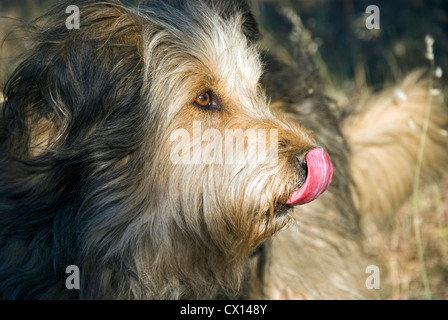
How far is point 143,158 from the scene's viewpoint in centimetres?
250

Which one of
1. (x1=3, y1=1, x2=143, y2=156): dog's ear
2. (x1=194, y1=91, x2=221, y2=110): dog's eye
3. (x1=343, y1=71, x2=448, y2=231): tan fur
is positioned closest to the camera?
(x1=3, y1=1, x2=143, y2=156): dog's ear

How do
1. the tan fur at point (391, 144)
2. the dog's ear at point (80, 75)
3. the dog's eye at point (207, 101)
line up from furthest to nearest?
the tan fur at point (391, 144) → the dog's eye at point (207, 101) → the dog's ear at point (80, 75)

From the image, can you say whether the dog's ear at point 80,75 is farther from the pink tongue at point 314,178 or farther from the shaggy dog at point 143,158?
the pink tongue at point 314,178

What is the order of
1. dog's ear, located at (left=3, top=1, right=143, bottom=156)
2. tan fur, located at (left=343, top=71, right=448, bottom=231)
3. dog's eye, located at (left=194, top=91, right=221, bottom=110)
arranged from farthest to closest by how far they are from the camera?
tan fur, located at (left=343, top=71, right=448, bottom=231) < dog's eye, located at (left=194, top=91, right=221, bottom=110) < dog's ear, located at (left=3, top=1, right=143, bottom=156)

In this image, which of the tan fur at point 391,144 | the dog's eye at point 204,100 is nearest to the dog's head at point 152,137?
the dog's eye at point 204,100

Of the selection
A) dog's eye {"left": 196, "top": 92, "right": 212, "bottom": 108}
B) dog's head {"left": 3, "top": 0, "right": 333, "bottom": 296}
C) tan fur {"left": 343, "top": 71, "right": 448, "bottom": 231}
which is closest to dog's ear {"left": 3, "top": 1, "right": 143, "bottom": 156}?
dog's head {"left": 3, "top": 0, "right": 333, "bottom": 296}

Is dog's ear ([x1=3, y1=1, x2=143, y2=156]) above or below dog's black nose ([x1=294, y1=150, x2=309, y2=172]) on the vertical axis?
above

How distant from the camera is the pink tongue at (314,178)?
2447 millimetres

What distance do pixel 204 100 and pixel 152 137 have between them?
243 millimetres

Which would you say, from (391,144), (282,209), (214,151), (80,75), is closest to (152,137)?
(214,151)

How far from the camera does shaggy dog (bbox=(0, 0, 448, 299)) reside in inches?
95.9

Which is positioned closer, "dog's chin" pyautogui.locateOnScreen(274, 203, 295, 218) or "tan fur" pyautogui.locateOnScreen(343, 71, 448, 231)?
"dog's chin" pyautogui.locateOnScreen(274, 203, 295, 218)

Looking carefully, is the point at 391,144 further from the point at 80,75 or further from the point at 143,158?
the point at 80,75

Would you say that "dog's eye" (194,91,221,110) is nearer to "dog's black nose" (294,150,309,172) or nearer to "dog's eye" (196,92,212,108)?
"dog's eye" (196,92,212,108)
